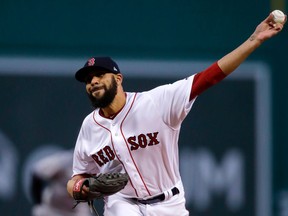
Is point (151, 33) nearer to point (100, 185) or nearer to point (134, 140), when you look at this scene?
point (134, 140)

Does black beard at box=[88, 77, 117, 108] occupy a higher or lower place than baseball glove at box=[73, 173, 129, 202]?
higher

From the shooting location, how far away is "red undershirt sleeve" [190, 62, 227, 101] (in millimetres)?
4746

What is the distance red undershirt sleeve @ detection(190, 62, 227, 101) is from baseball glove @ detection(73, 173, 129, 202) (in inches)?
22.0

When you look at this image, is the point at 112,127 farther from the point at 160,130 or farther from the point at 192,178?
the point at 192,178

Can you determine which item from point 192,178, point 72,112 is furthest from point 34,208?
point 192,178

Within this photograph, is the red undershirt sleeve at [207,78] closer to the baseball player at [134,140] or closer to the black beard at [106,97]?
the baseball player at [134,140]

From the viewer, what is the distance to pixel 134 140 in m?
5.07

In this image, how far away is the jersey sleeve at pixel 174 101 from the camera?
4895 mm

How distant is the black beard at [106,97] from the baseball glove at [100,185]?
0.37 metres

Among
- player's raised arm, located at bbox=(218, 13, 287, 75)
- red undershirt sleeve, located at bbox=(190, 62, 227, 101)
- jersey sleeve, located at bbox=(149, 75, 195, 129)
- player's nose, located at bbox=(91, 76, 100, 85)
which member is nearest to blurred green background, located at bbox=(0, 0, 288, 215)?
player's nose, located at bbox=(91, 76, 100, 85)

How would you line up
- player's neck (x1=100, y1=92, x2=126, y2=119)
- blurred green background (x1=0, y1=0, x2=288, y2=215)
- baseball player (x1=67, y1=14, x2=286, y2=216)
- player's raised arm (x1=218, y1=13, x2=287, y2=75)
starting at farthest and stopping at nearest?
blurred green background (x1=0, y1=0, x2=288, y2=215)
player's neck (x1=100, y1=92, x2=126, y2=119)
baseball player (x1=67, y1=14, x2=286, y2=216)
player's raised arm (x1=218, y1=13, x2=287, y2=75)

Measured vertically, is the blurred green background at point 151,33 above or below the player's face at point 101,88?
above

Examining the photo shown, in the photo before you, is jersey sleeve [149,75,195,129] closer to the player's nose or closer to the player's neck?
the player's neck

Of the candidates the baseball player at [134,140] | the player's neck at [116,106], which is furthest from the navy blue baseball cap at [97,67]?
the player's neck at [116,106]
